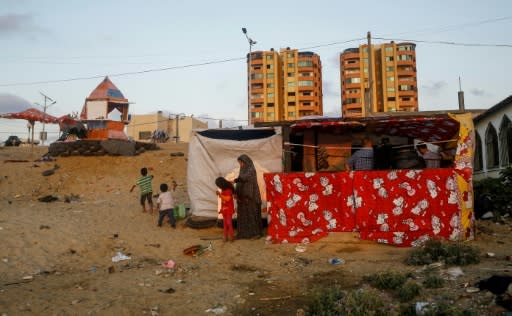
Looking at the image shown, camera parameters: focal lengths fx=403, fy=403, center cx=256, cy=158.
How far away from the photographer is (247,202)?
859cm

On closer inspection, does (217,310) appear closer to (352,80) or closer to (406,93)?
(406,93)

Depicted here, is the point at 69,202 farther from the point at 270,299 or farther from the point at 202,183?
the point at 270,299

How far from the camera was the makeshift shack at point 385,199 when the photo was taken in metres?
7.39

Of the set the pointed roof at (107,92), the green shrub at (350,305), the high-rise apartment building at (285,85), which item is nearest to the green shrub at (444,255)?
the green shrub at (350,305)

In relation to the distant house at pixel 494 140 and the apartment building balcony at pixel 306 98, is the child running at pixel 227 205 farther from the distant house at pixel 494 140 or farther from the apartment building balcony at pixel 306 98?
the apartment building balcony at pixel 306 98

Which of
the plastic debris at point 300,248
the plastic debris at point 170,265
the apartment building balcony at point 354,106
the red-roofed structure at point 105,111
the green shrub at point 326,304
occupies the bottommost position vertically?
the plastic debris at point 170,265

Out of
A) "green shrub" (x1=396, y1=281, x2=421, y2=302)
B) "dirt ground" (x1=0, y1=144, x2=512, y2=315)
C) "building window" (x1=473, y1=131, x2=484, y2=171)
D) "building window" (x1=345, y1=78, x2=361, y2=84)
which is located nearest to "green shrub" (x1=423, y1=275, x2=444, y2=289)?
"dirt ground" (x1=0, y1=144, x2=512, y2=315)

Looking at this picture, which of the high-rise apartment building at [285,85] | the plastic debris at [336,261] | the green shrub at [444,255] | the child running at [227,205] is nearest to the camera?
the green shrub at [444,255]

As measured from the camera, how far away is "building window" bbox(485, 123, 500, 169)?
48.7 ft

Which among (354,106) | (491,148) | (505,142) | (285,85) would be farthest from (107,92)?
(354,106)

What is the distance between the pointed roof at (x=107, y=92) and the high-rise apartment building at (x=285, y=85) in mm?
Answer: 51364

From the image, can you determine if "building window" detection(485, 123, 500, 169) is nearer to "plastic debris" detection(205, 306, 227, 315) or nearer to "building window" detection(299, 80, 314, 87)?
"plastic debris" detection(205, 306, 227, 315)

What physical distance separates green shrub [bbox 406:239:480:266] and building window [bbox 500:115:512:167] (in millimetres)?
8917

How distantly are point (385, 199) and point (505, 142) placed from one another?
859 centimetres
